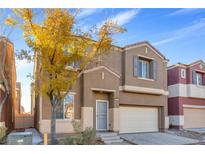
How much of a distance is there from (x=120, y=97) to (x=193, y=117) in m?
5.25

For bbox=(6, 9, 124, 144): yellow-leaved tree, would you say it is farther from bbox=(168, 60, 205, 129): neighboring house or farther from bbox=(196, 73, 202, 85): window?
bbox=(196, 73, 202, 85): window

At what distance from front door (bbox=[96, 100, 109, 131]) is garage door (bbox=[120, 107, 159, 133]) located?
3.46 ft

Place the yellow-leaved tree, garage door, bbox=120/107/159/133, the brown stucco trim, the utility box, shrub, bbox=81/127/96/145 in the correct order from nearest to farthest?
the utility box < the yellow-leaved tree < shrub, bbox=81/127/96/145 < garage door, bbox=120/107/159/133 < the brown stucco trim

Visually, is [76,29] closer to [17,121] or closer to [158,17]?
[158,17]

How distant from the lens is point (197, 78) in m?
16.2

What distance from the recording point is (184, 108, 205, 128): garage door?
15236mm

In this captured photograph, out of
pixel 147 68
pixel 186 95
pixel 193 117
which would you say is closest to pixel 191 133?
pixel 193 117

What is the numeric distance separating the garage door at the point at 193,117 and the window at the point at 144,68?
3.62 meters

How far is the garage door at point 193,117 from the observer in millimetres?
15236

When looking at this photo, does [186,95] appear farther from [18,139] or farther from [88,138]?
[18,139]

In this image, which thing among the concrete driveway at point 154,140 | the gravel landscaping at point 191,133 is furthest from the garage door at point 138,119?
the gravel landscaping at point 191,133

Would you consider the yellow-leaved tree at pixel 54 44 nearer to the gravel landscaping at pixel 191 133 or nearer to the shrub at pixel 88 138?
the shrub at pixel 88 138

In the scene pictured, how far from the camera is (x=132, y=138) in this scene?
38.7ft

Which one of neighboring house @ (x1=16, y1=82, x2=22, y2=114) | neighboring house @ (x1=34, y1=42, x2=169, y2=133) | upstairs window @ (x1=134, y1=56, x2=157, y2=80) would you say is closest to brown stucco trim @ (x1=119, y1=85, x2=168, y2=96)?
neighboring house @ (x1=34, y1=42, x2=169, y2=133)
